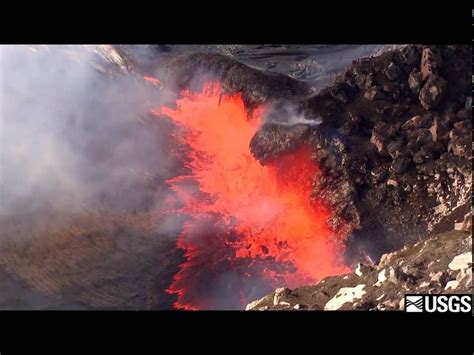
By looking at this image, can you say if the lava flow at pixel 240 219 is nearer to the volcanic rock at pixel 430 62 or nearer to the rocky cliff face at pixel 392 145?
the rocky cliff face at pixel 392 145

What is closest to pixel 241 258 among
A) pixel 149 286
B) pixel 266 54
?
pixel 149 286

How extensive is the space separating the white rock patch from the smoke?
458 inches

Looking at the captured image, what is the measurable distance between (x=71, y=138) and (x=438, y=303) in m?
17.5

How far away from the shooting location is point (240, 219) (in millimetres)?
23328

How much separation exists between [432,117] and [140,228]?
15.4 m

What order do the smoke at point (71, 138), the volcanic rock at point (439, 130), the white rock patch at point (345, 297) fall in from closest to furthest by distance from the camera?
the white rock patch at point (345, 297)
the smoke at point (71, 138)
the volcanic rock at point (439, 130)

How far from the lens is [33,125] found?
837 inches

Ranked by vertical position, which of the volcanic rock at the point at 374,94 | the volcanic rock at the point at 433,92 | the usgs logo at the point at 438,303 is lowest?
the usgs logo at the point at 438,303

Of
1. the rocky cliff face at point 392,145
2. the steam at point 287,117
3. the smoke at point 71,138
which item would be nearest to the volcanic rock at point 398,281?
the rocky cliff face at point 392,145

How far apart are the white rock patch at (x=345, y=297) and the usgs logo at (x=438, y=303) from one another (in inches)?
67.9

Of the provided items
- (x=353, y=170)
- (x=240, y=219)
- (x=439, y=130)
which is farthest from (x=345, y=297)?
(x=439, y=130)

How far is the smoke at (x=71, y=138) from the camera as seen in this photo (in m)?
19.9

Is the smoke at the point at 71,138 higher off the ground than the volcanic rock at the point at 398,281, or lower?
higher

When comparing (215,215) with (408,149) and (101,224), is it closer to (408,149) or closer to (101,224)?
(101,224)
